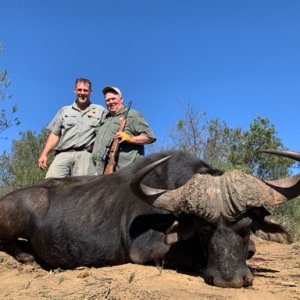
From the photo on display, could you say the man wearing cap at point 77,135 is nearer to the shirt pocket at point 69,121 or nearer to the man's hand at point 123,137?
the shirt pocket at point 69,121

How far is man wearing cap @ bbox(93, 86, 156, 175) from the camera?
287 inches

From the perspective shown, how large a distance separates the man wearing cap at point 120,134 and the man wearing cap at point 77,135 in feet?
0.94

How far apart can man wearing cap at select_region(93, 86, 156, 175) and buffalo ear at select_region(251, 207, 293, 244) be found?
9.34 ft

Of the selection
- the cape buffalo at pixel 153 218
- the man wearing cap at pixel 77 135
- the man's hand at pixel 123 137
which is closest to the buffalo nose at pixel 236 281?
the cape buffalo at pixel 153 218

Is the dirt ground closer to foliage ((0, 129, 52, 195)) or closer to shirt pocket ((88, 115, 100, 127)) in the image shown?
shirt pocket ((88, 115, 100, 127))

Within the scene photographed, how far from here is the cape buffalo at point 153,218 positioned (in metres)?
→ 4.28

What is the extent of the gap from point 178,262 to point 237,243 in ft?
3.00

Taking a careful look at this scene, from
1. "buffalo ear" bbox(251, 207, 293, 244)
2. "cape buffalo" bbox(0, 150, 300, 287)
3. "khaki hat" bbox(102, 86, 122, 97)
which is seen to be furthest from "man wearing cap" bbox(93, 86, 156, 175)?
"buffalo ear" bbox(251, 207, 293, 244)

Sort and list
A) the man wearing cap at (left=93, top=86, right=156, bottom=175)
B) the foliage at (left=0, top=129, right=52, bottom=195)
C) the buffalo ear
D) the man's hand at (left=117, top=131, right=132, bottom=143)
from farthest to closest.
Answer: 1. the foliage at (left=0, top=129, right=52, bottom=195)
2. the man wearing cap at (left=93, top=86, right=156, bottom=175)
3. the man's hand at (left=117, top=131, right=132, bottom=143)
4. the buffalo ear

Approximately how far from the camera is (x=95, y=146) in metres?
7.65

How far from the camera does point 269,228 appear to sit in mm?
4840

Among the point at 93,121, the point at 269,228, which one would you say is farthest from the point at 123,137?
the point at 269,228

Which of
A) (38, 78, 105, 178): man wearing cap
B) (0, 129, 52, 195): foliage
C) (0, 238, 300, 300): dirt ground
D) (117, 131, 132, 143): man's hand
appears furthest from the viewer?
(0, 129, 52, 195): foliage

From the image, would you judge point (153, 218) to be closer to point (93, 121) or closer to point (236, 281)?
point (236, 281)
